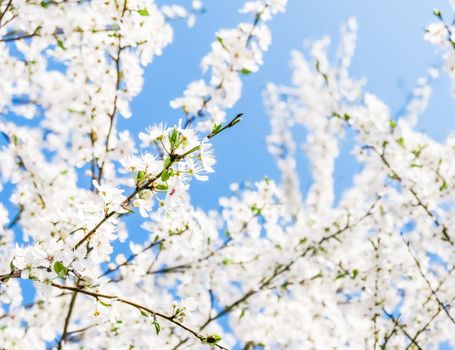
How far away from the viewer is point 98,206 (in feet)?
6.12

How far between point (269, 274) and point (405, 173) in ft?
5.78

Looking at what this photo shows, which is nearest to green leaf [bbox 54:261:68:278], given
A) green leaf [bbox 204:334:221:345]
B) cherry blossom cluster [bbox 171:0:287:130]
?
green leaf [bbox 204:334:221:345]

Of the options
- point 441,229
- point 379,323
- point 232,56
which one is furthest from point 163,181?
point 441,229

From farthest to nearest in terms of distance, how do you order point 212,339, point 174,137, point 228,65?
point 228,65
point 212,339
point 174,137

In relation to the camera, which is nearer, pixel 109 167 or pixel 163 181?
pixel 163 181

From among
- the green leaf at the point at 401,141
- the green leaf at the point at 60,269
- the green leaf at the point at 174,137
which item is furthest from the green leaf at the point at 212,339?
the green leaf at the point at 401,141

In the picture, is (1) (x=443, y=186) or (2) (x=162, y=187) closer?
(2) (x=162, y=187)

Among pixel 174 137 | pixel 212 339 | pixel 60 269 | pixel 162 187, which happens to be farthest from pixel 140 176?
pixel 212 339

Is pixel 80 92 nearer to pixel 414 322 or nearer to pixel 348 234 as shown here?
pixel 348 234

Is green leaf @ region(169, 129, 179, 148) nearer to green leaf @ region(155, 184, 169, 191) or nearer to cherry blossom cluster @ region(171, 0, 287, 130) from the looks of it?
green leaf @ region(155, 184, 169, 191)

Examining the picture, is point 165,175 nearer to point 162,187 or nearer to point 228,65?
point 162,187

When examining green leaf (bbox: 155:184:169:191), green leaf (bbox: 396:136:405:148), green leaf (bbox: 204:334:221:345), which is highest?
green leaf (bbox: 396:136:405:148)

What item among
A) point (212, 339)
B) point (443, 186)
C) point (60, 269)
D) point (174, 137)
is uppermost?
point (443, 186)

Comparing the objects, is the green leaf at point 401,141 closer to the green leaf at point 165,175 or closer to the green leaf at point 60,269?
the green leaf at point 165,175
